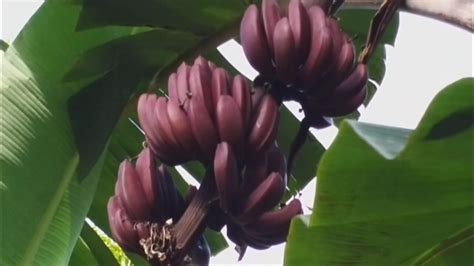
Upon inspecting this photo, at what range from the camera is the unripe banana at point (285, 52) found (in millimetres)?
898

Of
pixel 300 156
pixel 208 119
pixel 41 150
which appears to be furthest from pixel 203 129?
pixel 300 156

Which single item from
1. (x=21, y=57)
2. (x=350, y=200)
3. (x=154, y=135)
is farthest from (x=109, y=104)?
(x=350, y=200)

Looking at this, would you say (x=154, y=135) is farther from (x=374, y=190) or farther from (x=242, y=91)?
(x=374, y=190)

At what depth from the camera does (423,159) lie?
0.85m

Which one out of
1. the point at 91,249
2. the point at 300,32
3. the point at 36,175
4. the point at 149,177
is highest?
the point at 300,32

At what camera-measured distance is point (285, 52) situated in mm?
898

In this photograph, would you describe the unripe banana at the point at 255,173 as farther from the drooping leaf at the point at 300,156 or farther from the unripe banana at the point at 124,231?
the drooping leaf at the point at 300,156

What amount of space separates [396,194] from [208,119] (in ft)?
0.63

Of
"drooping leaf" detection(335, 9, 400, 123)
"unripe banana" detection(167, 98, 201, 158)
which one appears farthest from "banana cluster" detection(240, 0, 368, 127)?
"drooping leaf" detection(335, 9, 400, 123)

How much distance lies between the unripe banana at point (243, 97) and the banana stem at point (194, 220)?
62mm

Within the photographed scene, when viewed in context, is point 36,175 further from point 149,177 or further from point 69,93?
point 149,177

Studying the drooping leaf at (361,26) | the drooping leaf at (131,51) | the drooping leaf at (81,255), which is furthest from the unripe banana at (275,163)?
the drooping leaf at (81,255)

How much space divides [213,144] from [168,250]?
11 cm

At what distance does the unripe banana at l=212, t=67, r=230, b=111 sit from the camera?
892 mm
